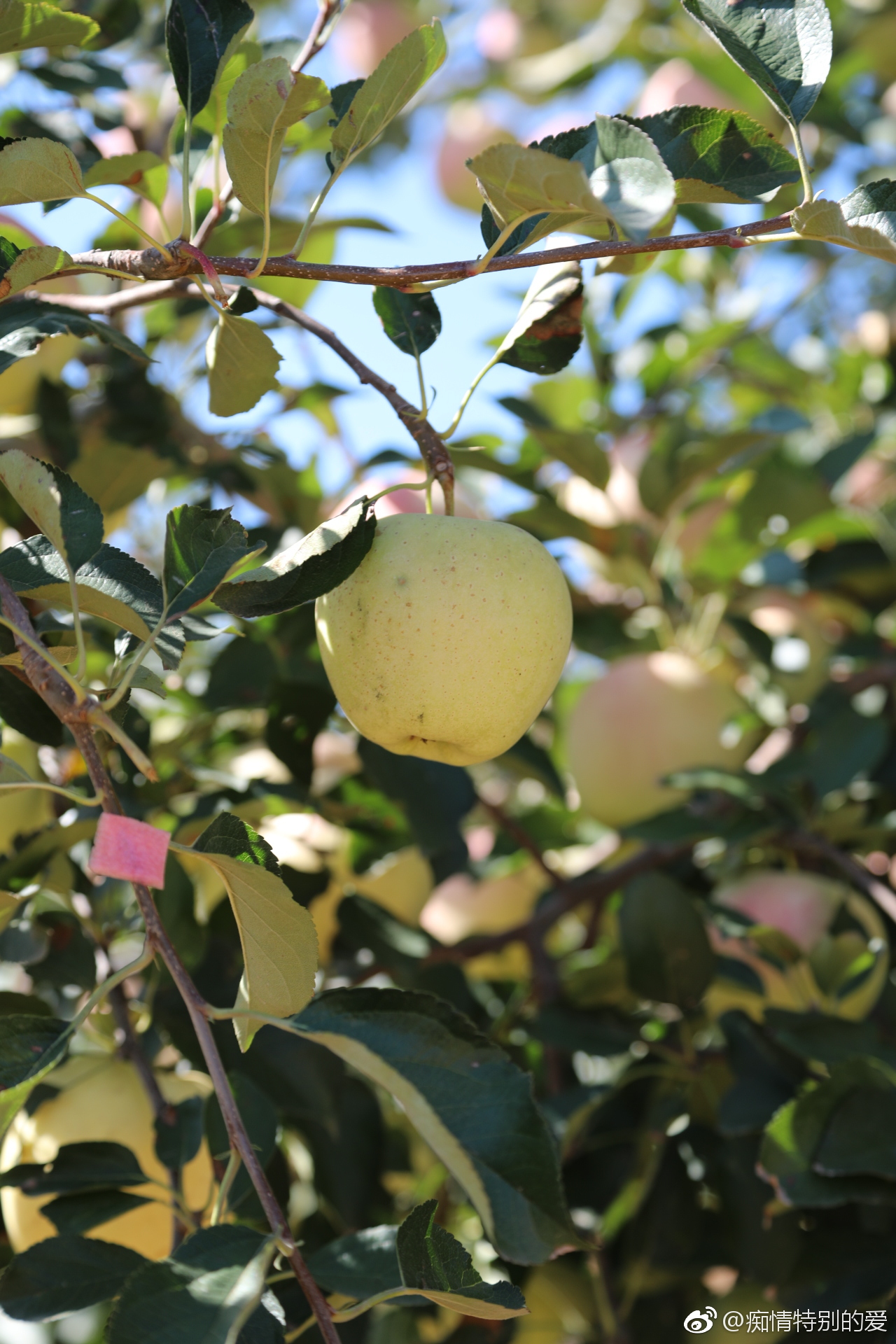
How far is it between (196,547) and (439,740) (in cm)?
15

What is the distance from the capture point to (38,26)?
556mm

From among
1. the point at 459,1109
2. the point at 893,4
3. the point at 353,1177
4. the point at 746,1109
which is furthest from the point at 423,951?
the point at 893,4

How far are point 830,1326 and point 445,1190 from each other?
1.16 feet

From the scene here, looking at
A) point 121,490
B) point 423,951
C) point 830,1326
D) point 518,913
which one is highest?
point 121,490

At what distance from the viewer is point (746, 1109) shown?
0.78 meters

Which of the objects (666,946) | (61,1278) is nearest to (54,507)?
(61,1278)

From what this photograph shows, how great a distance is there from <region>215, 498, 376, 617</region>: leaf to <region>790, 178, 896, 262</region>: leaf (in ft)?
0.68

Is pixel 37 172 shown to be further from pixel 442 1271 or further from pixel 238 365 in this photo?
pixel 442 1271

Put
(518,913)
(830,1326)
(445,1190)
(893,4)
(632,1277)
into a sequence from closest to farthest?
(830,1326) → (632,1277) → (445,1190) → (518,913) → (893,4)

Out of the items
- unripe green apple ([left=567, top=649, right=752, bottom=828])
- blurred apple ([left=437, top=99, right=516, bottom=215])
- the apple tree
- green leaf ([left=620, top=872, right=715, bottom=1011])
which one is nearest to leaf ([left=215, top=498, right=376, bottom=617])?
the apple tree

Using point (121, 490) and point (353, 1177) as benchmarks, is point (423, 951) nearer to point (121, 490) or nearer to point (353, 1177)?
point (353, 1177)

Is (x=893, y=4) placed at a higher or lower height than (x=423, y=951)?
higher

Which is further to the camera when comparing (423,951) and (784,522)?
(784,522)

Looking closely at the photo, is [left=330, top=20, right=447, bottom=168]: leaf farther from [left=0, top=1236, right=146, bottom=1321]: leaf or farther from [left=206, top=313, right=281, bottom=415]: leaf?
[left=0, top=1236, right=146, bottom=1321]: leaf
